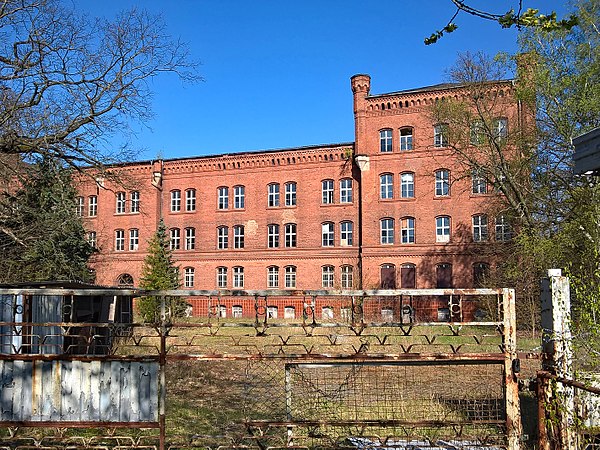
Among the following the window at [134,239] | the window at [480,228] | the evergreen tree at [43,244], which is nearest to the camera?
the evergreen tree at [43,244]

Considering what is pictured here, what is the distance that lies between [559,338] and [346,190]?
89.4 ft

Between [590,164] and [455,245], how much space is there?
2626 cm

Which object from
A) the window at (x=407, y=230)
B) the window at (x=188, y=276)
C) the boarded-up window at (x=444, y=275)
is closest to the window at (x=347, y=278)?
the window at (x=407, y=230)

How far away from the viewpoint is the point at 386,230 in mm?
31422

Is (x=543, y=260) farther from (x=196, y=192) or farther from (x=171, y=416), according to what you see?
(x=196, y=192)

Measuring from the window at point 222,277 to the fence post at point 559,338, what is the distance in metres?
29.9

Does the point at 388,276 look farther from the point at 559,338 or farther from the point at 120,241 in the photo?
the point at 559,338

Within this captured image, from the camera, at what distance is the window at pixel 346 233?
32.4 metres

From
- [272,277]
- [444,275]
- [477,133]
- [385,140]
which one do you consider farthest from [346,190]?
[477,133]

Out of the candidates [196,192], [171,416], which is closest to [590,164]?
[171,416]

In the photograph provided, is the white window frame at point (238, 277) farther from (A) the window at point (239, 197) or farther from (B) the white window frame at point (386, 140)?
(B) the white window frame at point (386, 140)

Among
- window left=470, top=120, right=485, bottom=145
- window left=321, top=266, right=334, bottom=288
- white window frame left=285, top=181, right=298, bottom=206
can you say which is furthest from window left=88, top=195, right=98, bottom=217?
window left=470, top=120, right=485, bottom=145

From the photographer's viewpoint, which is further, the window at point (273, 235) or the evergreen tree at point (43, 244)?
the window at point (273, 235)

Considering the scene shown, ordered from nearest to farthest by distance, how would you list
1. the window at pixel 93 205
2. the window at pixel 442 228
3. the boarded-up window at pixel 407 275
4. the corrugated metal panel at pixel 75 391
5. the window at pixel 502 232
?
the corrugated metal panel at pixel 75 391 < the window at pixel 502 232 < the window at pixel 442 228 < the boarded-up window at pixel 407 275 < the window at pixel 93 205
